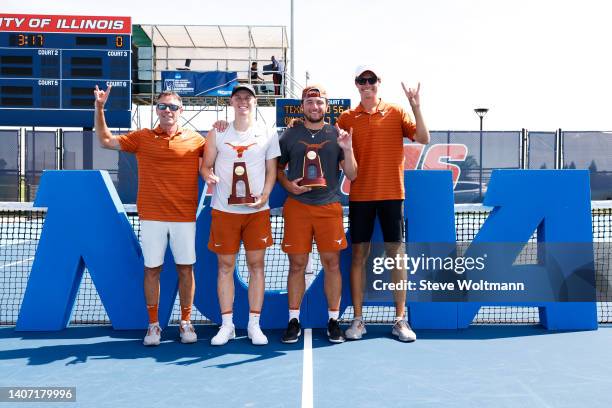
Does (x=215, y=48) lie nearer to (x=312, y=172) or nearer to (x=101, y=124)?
(x=101, y=124)

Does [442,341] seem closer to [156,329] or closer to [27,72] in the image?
[156,329]

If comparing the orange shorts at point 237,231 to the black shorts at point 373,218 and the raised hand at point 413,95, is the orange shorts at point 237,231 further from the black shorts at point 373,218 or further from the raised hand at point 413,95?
the raised hand at point 413,95

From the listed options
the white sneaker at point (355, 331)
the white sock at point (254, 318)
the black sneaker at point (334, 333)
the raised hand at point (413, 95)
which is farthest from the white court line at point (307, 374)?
the raised hand at point (413, 95)

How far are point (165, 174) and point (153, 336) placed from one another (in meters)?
1.38

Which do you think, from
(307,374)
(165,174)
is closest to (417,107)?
(165,174)

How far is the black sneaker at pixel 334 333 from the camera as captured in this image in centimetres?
495

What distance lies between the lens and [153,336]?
4883mm

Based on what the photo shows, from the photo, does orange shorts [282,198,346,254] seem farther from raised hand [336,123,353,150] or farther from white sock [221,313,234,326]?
white sock [221,313,234,326]

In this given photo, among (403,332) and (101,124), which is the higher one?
(101,124)

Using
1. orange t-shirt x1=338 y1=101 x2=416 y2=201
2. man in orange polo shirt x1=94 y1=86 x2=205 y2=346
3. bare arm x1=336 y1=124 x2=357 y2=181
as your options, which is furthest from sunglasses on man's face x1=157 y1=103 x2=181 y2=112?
orange t-shirt x1=338 y1=101 x2=416 y2=201

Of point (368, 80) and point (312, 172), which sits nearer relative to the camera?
point (312, 172)

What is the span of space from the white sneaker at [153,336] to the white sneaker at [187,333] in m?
0.20

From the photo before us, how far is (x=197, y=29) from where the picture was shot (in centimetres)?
2409

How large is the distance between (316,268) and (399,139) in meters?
4.44
